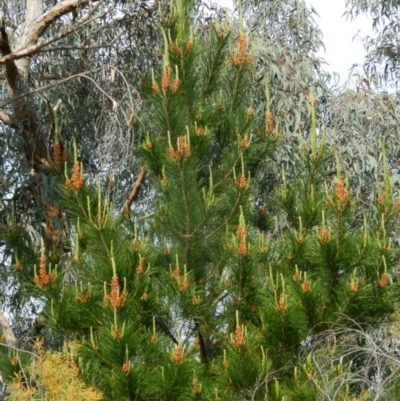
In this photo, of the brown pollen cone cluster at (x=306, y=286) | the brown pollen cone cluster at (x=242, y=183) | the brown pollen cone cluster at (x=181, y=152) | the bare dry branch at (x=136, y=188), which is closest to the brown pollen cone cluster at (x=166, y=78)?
the brown pollen cone cluster at (x=181, y=152)

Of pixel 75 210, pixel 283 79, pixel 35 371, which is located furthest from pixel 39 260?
pixel 283 79

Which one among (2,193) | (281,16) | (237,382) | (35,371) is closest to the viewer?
(35,371)

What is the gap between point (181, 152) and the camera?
5.80 meters

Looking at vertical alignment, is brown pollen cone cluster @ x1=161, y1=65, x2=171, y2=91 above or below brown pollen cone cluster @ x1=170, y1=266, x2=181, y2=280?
above

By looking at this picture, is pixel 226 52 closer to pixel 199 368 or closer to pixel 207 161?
pixel 207 161

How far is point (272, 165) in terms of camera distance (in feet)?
23.7

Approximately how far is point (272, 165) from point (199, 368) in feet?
6.75

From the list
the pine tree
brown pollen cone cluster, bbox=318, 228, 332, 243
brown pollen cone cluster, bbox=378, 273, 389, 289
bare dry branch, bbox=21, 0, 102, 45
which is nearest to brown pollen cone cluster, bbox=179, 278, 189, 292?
the pine tree

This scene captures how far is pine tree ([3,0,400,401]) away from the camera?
17.7 ft

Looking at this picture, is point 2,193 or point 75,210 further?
point 2,193

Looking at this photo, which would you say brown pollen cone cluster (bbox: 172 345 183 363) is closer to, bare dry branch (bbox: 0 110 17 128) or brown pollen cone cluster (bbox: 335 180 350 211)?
brown pollen cone cluster (bbox: 335 180 350 211)

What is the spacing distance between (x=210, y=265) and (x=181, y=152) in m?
0.84

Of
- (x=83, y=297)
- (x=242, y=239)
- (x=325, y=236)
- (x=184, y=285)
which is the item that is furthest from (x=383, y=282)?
(x=83, y=297)

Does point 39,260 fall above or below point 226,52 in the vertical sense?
below
